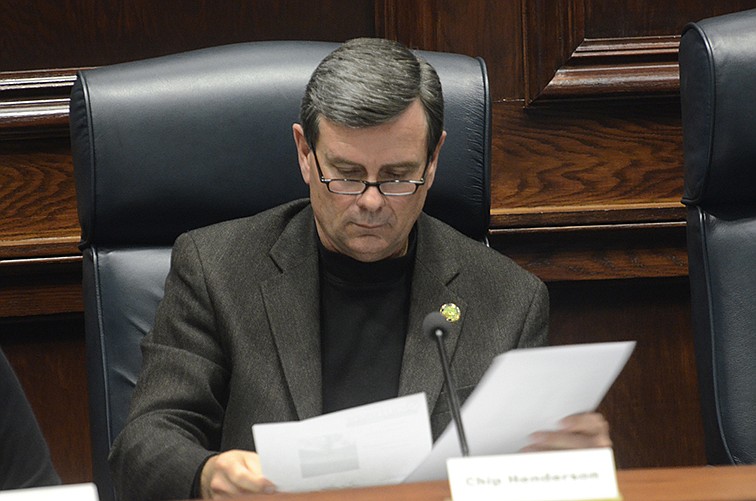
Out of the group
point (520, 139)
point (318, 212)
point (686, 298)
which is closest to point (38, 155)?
point (318, 212)

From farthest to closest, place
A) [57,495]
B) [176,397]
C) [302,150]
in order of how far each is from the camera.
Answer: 1. [302,150]
2. [176,397]
3. [57,495]

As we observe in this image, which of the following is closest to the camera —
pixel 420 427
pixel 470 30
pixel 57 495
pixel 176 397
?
pixel 57 495

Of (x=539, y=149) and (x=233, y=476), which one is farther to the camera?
(x=539, y=149)

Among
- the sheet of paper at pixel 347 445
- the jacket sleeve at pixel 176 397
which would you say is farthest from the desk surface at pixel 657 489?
the jacket sleeve at pixel 176 397

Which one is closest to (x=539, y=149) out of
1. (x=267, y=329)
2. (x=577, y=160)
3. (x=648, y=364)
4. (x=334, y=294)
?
(x=577, y=160)

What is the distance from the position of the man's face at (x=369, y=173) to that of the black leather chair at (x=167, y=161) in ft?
0.30

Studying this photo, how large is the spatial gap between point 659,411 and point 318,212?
0.98 m

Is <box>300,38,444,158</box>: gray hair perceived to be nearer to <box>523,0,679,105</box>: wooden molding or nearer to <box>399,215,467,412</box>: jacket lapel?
<box>399,215,467,412</box>: jacket lapel

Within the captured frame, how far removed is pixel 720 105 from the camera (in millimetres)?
1695

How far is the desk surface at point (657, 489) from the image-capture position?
1.06 m

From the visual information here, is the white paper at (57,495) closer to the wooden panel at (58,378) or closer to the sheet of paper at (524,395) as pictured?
the sheet of paper at (524,395)

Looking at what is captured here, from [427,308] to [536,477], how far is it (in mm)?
681

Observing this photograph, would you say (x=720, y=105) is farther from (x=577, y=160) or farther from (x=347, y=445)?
(x=347, y=445)

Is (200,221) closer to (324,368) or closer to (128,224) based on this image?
(128,224)
